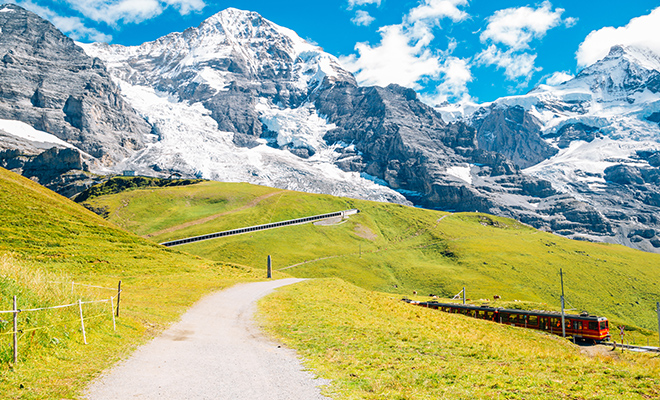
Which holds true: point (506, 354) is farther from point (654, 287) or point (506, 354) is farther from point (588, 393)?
point (654, 287)

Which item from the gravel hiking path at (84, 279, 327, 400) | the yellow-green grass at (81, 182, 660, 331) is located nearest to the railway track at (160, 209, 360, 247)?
the yellow-green grass at (81, 182, 660, 331)

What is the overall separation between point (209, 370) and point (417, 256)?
6058 inches

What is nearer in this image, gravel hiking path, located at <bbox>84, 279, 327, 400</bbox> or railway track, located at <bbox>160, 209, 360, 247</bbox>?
gravel hiking path, located at <bbox>84, 279, 327, 400</bbox>

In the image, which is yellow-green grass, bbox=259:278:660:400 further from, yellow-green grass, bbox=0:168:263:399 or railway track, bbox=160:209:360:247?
railway track, bbox=160:209:360:247

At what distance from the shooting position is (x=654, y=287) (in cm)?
15050

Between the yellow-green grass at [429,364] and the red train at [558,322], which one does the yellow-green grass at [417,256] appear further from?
the yellow-green grass at [429,364]

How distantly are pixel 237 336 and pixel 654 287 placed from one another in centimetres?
18565

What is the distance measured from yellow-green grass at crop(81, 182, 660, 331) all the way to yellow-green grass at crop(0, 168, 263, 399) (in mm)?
69504

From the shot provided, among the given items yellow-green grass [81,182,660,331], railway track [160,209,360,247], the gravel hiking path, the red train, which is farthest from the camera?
railway track [160,209,360,247]

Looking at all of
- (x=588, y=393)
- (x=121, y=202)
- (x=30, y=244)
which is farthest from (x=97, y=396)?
(x=121, y=202)

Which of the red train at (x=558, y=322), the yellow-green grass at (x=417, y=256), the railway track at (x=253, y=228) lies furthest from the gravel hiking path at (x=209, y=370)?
the railway track at (x=253, y=228)

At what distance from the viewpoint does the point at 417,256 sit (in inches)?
6417

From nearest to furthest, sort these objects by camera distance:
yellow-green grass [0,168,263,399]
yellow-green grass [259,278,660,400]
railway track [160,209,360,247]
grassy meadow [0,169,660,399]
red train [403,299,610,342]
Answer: yellow-green grass [259,278,660,400] → yellow-green grass [0,168,263,399] → grassy meadow [0,169,660,399] → red train [403,299,610,342] → railway track [160,209,360,247]

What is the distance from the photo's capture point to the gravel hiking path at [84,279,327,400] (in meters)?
13.2
